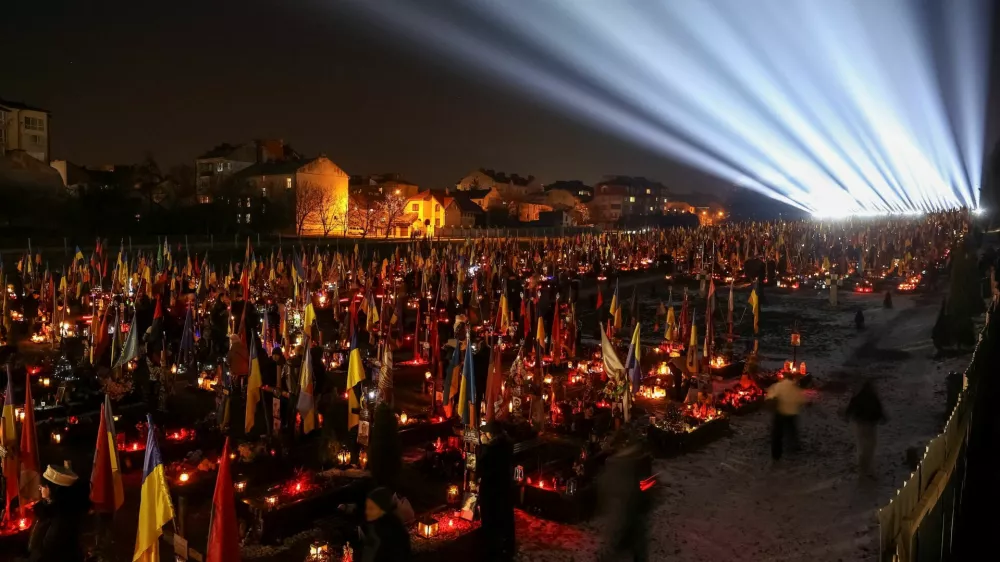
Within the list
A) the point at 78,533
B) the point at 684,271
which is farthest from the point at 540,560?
the point at 684,271

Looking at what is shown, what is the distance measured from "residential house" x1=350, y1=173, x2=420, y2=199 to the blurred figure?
78055 mm

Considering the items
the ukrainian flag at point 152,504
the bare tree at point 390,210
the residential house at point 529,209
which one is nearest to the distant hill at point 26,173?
the bare tree at point 390,210

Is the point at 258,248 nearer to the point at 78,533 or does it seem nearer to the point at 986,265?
the point at 986,265

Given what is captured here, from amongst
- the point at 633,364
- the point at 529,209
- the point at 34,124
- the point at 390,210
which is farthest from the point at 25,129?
the point at 633,364

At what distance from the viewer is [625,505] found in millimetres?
7578

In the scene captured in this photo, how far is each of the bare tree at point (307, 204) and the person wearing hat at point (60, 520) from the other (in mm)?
62013

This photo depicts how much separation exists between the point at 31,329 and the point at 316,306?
9.66 meters

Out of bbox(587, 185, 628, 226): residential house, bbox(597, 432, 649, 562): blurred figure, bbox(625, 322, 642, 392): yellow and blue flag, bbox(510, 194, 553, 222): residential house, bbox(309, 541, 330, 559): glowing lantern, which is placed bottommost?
bbox(309, 541, 330, 559): glowing lantern

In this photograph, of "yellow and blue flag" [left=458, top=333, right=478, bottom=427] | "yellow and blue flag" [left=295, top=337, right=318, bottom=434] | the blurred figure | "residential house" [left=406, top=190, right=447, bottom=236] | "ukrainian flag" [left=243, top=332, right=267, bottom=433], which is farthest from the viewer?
"residential house" [left=406, top=190, right=447, bottom=236]

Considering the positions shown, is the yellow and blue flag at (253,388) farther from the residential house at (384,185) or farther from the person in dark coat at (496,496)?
the residential house at (384,185)

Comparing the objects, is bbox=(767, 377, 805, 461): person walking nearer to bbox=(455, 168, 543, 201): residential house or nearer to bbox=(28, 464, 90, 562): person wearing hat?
bbox=(28, 464, 90, 562): person wearing hat

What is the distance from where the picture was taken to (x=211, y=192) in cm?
6819

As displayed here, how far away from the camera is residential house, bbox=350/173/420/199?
293ft

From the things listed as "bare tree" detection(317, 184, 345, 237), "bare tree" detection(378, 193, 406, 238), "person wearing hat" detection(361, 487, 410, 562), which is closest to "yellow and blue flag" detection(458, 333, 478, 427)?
"person wearing hat" detection(361, 487, 410, 562)
